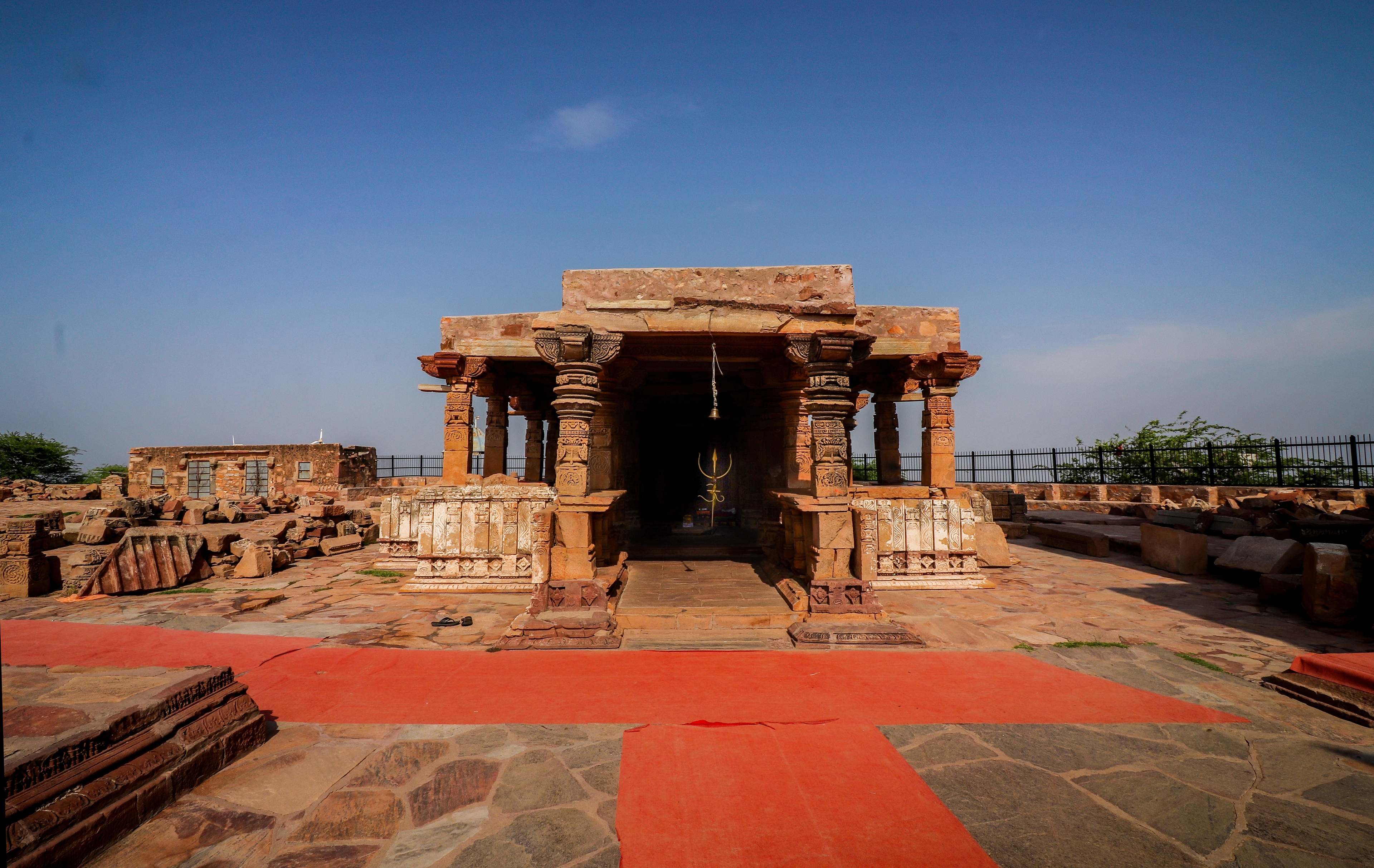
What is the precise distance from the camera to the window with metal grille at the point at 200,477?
21219 mm

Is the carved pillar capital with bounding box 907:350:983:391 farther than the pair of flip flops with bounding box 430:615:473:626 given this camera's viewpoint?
Yes

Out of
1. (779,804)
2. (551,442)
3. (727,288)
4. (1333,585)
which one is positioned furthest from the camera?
(551,442)

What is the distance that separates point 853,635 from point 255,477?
939 inches

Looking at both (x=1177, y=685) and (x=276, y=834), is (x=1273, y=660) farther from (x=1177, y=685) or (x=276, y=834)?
(x=276, y=834)

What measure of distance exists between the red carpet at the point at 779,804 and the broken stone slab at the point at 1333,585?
5.54 m

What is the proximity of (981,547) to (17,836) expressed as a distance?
1002cm

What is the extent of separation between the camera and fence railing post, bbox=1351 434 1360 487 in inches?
485

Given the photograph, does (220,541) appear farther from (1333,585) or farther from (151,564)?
(1333,585)

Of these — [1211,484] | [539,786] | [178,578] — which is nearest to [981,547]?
[539,786]

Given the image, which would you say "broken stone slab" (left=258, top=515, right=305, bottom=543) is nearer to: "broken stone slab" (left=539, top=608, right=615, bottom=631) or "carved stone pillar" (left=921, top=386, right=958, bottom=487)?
"broken stone slab" (left=539, top=608, right=615, bottom=631)

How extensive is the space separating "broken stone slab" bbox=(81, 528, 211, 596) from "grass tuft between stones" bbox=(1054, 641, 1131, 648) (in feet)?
35.6

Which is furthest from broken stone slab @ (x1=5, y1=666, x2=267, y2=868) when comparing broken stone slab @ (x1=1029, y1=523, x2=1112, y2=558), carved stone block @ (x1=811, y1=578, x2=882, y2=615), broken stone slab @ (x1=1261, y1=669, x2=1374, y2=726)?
broken stone slab @ (x1=1029, y1=523, x2=1112, y2=558)

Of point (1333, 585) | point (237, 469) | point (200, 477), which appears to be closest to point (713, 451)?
point (1333, 585)

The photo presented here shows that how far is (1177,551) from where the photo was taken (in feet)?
27.2
